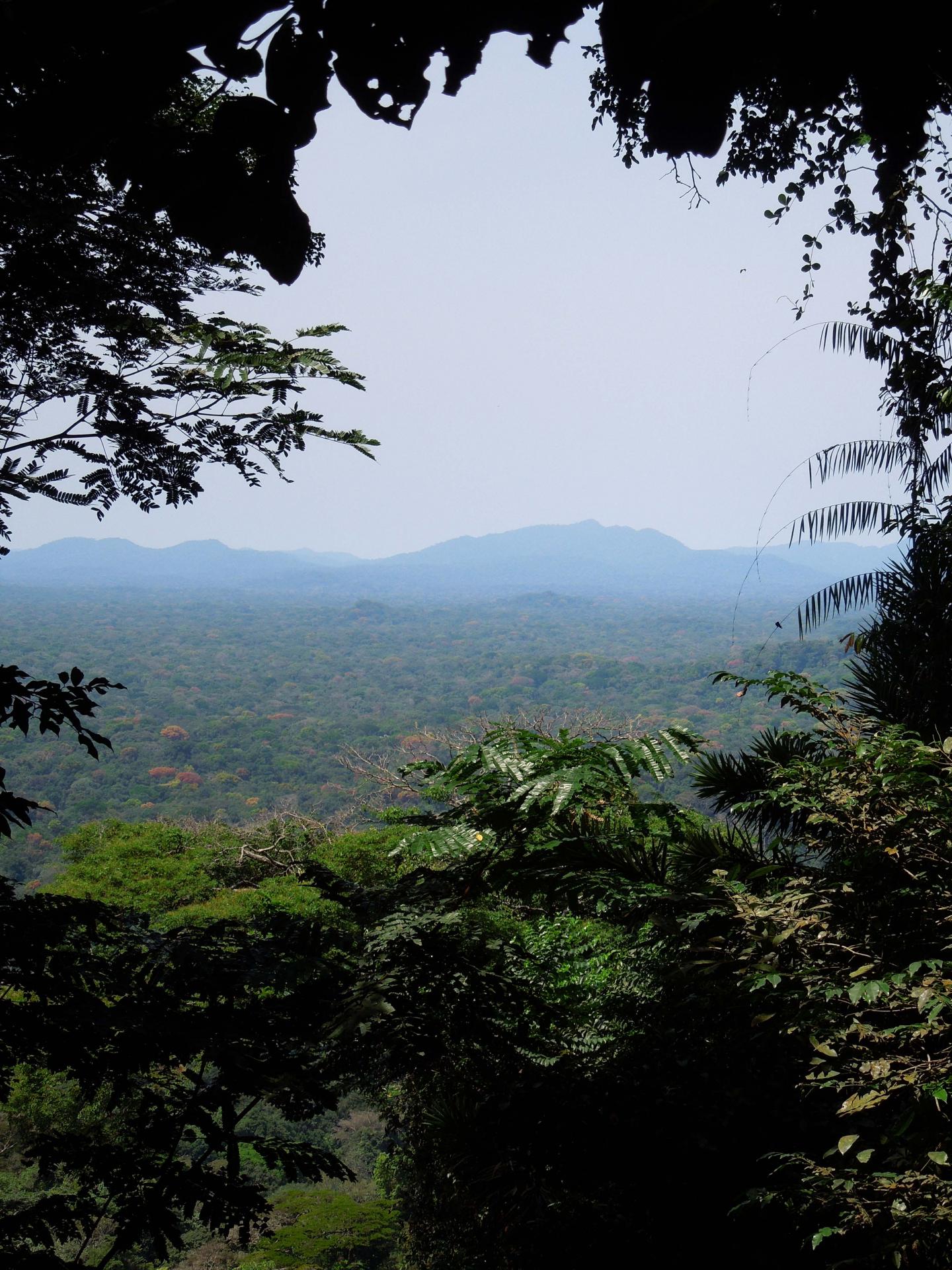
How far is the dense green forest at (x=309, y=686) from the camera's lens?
47.0m

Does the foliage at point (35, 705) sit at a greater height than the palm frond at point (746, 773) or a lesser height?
greater

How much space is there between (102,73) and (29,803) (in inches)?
69.0

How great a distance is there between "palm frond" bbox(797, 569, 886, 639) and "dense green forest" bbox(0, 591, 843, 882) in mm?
3929

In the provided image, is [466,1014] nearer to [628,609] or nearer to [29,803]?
[29,803]

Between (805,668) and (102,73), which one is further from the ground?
(102,73)

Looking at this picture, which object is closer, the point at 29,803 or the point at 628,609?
the point at 29,803

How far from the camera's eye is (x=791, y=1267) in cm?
280

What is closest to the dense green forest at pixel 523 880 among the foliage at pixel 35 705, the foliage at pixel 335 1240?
the foliage at pixel 35 705

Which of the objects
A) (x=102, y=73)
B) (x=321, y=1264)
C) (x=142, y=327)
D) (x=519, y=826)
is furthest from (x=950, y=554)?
(x=321, y=1264)

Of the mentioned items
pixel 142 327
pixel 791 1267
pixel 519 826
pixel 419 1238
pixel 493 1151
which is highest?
pixel 142 327

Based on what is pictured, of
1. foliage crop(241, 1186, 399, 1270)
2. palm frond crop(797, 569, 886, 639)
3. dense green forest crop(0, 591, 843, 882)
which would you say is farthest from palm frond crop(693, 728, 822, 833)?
foliage crop(241, 1186, 399, 1270)

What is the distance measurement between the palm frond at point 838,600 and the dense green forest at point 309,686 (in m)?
3.93

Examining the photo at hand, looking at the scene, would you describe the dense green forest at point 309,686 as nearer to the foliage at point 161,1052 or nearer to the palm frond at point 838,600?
the foliage at point 161,1052

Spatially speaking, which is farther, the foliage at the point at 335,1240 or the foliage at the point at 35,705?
the foliage at the point at 335,1240
